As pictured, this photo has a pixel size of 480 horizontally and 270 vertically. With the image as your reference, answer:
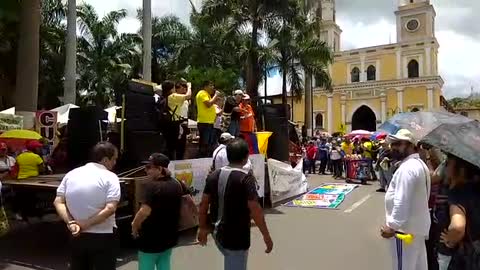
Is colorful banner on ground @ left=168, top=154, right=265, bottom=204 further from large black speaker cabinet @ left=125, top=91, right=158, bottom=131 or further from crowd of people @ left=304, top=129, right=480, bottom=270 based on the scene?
crowd of people @ left=304, top=129, right=480, bottom=270

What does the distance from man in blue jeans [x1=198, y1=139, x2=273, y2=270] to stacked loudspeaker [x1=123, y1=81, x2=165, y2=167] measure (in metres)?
3.74

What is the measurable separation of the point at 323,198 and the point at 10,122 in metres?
7.90

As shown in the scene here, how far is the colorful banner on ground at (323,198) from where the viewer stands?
37.2ft

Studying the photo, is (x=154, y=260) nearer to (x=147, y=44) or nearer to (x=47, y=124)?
(x=47, y=124)

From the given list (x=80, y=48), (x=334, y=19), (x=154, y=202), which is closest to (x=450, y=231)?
(x=154, y=202)

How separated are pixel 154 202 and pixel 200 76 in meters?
23.4

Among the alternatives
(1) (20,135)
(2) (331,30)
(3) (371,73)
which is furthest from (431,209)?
(3) (371,73)

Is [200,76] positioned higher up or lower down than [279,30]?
lower down

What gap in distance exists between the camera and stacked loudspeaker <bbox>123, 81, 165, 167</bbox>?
7465 mm

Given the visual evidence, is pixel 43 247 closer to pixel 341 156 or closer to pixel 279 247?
pixel 279 247

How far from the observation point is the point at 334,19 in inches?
2685

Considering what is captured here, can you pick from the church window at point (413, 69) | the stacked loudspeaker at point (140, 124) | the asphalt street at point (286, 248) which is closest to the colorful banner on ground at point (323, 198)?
the asphalt street at point (286, 248)

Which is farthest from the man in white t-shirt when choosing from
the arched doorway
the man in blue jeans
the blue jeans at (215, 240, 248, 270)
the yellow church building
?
the arched doorway

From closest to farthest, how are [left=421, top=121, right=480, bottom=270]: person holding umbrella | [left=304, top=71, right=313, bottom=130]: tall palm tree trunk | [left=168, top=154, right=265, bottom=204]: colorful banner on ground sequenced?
1. [left=421, top=121, right=480, bottom=270]: person holding umbrella
2. [left=168, top=154, right=265, bottom=204]: colorful banner on ground
3. [left=304, top=71, right=313, bottom=130]: tall palm tree trunk
